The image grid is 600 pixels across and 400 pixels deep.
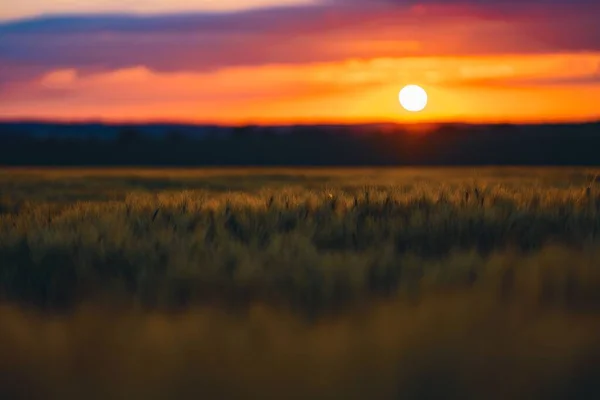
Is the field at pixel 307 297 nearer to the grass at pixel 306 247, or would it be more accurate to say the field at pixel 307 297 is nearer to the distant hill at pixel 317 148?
the grass at pixel 306 247

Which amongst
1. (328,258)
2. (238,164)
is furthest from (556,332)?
(238,164)

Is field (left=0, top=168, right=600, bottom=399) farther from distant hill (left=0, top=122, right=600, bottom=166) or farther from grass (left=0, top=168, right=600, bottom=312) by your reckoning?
distant hill (left=0, top=122, right=600, bottom=166)

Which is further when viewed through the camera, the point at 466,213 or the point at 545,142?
the point at 545,142

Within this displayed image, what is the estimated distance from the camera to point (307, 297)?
496cm

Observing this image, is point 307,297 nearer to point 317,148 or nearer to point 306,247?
point 306,247

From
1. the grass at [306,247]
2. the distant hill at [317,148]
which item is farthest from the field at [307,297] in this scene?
the distant hill at [317,148]

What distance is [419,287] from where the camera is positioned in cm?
504

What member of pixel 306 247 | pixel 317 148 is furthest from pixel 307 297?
pixel 317 148

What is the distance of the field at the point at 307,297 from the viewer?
3.56 metres

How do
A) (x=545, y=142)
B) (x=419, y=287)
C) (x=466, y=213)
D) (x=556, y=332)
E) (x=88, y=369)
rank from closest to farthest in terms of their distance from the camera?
(x=88, y=369) → (x=556, y=332) → (x=419, y=287) → (x=466, y=213) → (x=545, y=142)

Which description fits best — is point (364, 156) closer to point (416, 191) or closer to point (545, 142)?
point (545, 142)

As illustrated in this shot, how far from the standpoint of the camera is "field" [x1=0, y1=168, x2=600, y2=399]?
11.7 ft

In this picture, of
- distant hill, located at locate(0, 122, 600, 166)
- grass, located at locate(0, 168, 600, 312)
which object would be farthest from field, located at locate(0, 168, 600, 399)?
distant hill, located at locate(0, 122, 600, 166)

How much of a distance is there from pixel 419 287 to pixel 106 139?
57.8 m
